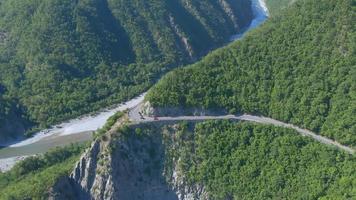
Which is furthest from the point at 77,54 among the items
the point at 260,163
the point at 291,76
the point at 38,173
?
the point at 260,163

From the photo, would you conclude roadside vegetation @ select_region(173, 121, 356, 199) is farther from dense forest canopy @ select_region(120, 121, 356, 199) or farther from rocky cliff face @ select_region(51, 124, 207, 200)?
rocky cliff face @ select_region(51, 124, 207, 200)

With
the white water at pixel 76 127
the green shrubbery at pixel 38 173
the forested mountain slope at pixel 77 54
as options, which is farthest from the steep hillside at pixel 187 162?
the forested mountain slope at pixel 77 54

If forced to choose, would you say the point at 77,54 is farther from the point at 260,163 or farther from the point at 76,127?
the point at 260,163

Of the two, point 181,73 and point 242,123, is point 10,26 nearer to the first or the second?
point 181,73

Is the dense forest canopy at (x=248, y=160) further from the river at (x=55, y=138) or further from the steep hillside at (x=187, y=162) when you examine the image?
the river at (x=55, y=138)

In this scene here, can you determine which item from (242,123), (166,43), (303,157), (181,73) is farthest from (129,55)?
(303,157)

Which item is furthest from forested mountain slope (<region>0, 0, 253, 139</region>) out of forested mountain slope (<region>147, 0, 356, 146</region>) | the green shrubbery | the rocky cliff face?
forested mountain slope (<region>147, 0, 356, 146</region>)

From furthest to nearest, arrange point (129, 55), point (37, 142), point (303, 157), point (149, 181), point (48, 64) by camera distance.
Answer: point (129, 55) < point (48, 64) < point (37, 142) < point (149, 181) < point (303, 157)
